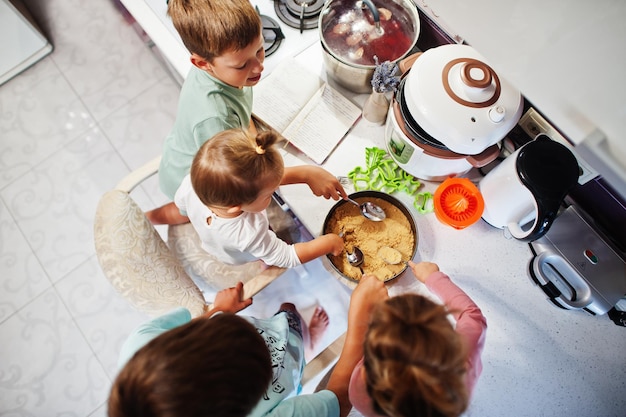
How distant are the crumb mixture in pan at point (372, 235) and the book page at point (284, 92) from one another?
0.30m

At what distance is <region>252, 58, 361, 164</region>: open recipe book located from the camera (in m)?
1.06

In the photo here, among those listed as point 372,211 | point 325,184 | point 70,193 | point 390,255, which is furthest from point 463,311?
point 70,193

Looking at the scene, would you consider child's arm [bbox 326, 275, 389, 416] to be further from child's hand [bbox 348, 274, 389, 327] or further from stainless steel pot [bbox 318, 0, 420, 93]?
stainless steel pot [bbox 318, 0, 420, 93]

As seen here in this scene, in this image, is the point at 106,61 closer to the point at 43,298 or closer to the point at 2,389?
the point at 43,298

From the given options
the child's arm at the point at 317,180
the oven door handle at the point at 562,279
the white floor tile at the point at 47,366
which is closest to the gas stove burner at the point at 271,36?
the child's arm at the point at 317,180

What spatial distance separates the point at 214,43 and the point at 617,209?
3.26 feet

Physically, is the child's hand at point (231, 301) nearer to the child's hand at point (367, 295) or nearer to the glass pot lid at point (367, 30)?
the child's hand at point (367, 295)

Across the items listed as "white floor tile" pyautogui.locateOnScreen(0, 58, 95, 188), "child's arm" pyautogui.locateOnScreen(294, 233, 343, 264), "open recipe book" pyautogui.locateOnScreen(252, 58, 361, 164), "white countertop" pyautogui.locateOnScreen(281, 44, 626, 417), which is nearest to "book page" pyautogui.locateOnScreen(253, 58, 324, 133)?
"open recipe book" pyautogui.locateOnScreen(252, 58, 361, 164)

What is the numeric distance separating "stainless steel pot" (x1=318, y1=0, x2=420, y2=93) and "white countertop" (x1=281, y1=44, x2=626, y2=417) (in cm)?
34

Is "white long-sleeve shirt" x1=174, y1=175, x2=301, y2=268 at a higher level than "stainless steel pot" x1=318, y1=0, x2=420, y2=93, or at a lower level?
lower

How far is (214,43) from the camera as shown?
92 centimetres

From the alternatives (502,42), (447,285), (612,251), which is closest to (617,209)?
(612,251)

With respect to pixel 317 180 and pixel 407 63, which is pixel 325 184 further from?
pixel 407 63

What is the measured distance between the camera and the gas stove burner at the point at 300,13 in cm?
118
